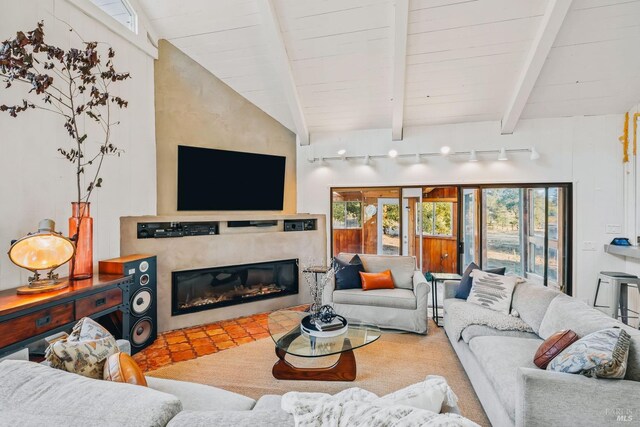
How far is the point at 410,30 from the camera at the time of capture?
135 inches

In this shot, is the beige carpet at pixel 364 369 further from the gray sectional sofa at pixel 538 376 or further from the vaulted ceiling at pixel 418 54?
the vaulted ceiling at pixel 418 54

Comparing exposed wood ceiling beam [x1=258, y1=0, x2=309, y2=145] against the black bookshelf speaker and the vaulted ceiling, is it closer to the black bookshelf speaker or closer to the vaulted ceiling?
the vaulted ceiling

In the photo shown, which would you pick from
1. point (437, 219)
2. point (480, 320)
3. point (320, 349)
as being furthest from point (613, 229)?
point (320, 349)

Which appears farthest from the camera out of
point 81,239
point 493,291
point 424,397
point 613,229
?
point 613,229

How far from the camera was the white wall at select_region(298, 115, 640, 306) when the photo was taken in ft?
14.1

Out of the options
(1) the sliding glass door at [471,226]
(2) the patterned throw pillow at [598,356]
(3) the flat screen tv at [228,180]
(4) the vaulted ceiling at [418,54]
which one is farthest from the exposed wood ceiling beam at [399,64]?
(2) the patterned throw pillow at [598,356]

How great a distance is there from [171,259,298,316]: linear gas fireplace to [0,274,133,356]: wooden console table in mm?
1056

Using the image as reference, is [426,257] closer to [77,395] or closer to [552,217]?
[552,217]

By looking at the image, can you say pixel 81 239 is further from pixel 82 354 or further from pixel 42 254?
→ pixel 82 354

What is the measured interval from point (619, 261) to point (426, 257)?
8.36ft

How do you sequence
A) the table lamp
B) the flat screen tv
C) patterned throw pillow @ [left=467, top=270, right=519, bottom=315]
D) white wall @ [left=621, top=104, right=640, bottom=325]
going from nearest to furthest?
the table lamp
patterned throw pillow @ [left=467, top=270, right=519, bottom=315]
white wall @ [left=621, top=104, right=640, bottom=325]
the flat screen tv

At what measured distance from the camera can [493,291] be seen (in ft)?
9.87

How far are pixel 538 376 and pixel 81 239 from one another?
345 cm

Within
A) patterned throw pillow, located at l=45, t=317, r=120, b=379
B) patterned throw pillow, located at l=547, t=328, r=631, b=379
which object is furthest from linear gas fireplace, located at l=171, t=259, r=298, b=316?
patterned throw pillow, located at l=547, t=328, r=631, b=379
